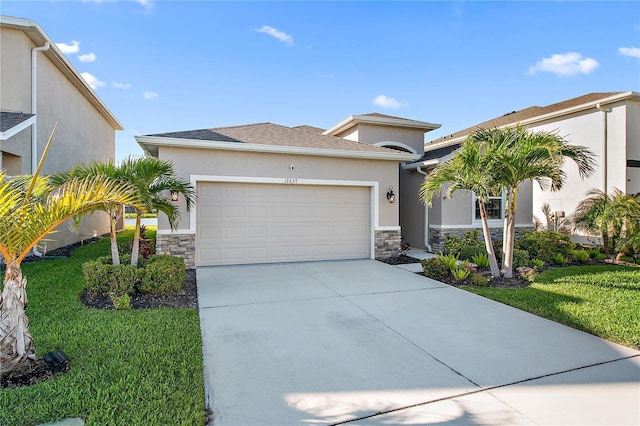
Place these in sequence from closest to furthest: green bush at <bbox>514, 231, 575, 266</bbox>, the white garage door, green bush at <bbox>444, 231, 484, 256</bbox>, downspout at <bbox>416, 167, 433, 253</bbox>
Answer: the white garage door → green bush at <bbox>514, 231, 575, 266</bbox> → green bush at <bbox>444, 231, 484, 256</bbox> → downspout at <bbox>416, 167, 433, 253</bbox>

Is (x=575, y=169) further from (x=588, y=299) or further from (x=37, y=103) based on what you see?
(x=37, y=103)

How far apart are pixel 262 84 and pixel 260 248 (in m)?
7.84

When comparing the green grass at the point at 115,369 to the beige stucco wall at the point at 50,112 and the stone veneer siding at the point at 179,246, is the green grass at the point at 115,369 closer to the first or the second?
the beige stucco wall at the point at 50,112

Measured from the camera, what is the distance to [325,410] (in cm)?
280

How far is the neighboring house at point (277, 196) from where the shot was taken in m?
8.63

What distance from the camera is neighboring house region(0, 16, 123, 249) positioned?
28.2 ft

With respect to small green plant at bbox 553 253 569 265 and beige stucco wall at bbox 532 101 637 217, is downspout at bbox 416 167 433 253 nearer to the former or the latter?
small green plant at bbox 553 253 569 265

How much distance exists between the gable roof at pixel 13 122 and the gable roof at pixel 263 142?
260 cm

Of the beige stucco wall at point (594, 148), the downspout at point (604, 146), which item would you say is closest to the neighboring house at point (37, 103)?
the beige stucco wall at point (594, 148)

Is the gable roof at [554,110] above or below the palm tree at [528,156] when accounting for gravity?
above

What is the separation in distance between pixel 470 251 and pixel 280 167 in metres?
5.92

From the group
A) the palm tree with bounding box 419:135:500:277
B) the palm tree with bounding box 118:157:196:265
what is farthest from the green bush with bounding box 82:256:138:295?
the palm tree with bounding box 419:135:500:277

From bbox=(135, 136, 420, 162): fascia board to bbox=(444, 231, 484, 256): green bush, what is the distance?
9.86 ft

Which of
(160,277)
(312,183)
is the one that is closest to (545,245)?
(312,183)
